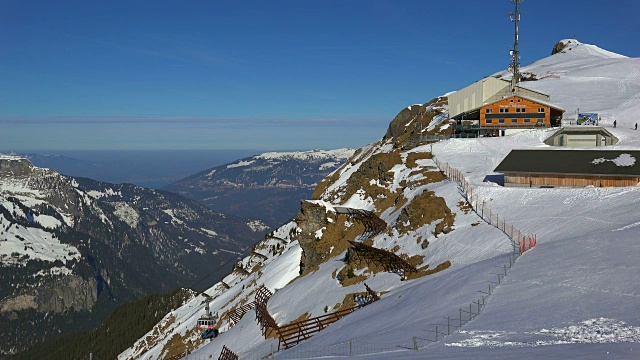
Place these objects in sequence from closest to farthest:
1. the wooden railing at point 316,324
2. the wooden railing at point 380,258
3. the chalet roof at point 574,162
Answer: the wooden railing at point 316,324
the wooden railing at point 380,258
the chalet roof at point 574,162

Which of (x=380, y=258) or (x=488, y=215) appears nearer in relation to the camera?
(x=488, y=215)

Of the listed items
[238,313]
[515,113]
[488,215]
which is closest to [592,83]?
[515,113]

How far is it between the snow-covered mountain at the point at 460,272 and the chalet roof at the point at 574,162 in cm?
292

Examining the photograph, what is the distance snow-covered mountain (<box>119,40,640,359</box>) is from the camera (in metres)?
23.7

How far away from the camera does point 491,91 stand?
98125 mm

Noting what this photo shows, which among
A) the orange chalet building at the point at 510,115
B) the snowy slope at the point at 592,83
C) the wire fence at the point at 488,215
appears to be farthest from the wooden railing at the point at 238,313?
the snowy slope at the point at 592,83

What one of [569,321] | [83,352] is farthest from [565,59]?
[83,352]

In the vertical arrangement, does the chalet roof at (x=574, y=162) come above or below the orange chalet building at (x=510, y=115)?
below

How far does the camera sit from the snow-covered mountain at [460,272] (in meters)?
23.7

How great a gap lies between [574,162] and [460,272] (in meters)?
25.2

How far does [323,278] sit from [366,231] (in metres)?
8.54

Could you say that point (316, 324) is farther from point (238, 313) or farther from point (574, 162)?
point (238, 313)

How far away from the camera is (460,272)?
36875 millimetres

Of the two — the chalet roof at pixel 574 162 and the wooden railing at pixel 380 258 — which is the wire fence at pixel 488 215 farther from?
the wooden railing at pixel 380 258
